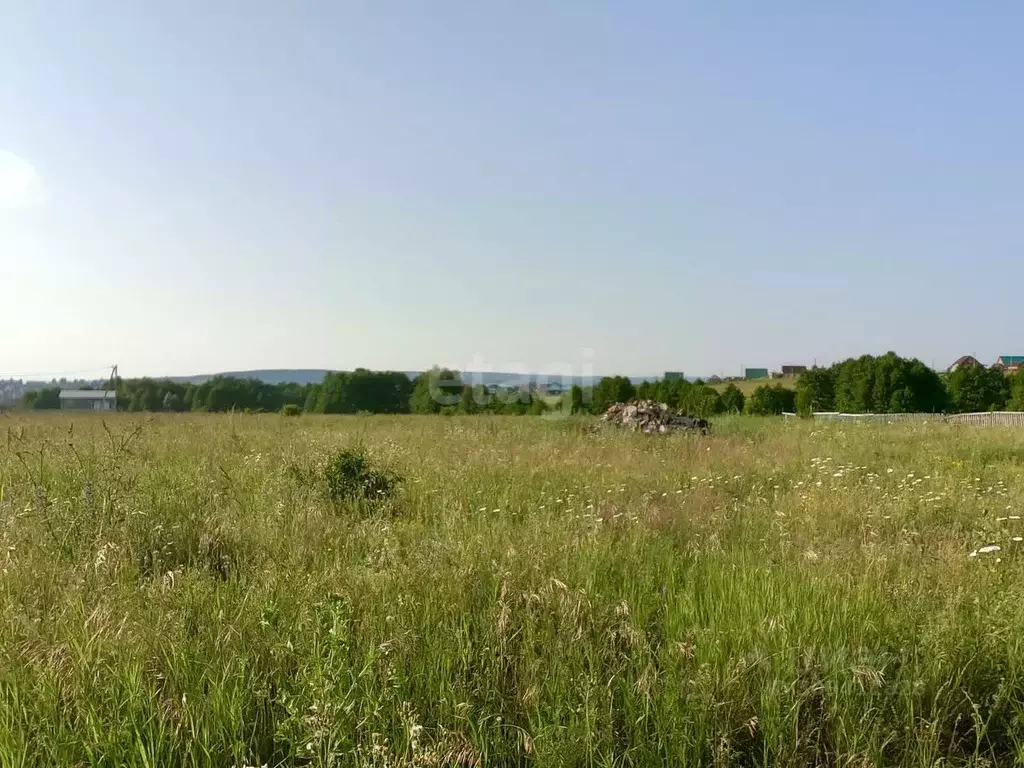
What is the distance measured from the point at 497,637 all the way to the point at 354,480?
11.5 feet

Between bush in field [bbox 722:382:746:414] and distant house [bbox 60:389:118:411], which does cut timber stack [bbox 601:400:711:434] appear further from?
bush in field [bbox 722:382:746:414]

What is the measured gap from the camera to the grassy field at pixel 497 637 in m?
1.84

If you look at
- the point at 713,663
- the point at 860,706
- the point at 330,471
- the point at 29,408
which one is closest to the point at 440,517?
the point at 330,471

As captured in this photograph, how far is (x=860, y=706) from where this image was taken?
6.53 ft

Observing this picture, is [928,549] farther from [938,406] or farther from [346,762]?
[938,406]

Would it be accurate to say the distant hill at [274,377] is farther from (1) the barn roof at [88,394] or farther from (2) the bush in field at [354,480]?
(2) the bush in field at [354,480]

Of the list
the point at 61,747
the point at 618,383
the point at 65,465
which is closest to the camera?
the point at 61,747

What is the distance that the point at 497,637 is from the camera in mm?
2373

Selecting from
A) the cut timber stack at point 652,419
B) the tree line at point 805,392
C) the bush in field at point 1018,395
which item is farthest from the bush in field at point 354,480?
the bush in field at point 1018,395

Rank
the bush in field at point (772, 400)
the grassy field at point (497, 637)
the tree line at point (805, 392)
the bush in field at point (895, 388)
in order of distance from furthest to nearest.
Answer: the bush in field at point (772, 400) < the bush in field at point (895, 388) < the tree line at point (805, 392) < the grassy field at point (497, 637)

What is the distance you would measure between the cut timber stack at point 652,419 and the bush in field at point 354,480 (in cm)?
829

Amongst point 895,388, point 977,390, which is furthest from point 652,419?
point 977,390

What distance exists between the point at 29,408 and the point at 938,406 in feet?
186

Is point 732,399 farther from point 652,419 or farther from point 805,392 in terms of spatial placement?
point 652,419
